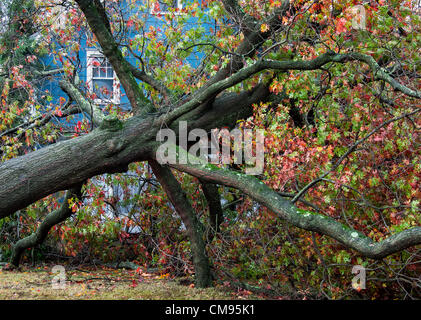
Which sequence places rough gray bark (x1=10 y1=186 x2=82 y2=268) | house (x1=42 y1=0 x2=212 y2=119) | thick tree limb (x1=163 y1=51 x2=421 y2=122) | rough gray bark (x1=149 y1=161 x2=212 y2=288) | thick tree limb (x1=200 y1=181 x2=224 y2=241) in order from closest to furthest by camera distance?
thick tree limb (x1=163 y1=51 x2=421 y2=122), rough gray bark (x1=149 y1=161 x2=212 y2=288), rough gray bark (x1=10 y1=186 x2=82 y2=268), thick tree limb (x1=200 y1=181 x2=224 y2=241), house (x1=42 y1=0 x2=212 y2=119)

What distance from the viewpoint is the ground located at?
6668 millimetres

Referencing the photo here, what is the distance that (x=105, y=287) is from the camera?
7.33m

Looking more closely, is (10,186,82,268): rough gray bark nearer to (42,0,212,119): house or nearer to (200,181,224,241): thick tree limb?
(200,181,224,241): thick tree limb

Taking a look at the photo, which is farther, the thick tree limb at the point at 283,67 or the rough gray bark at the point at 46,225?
the rough gray bark at the point at 46,225

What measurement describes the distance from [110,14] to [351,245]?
7.30 meters

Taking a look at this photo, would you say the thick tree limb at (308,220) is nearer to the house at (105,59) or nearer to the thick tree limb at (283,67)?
the thick tree limb at (283,67)

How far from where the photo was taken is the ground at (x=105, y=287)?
263 inches

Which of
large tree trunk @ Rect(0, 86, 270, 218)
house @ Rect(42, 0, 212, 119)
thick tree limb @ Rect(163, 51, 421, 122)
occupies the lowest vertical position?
large tree trunk @ Rect(0, 86, 270, 218)

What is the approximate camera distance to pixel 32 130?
8828 millimetres

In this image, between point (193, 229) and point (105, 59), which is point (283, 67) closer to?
point (193, 229)

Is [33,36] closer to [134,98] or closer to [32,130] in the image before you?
[32,130]

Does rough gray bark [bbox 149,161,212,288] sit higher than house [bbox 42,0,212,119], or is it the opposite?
house [bbox 42,0,212,119]

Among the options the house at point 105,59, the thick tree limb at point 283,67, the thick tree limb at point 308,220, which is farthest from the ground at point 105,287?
the house at point 105,59

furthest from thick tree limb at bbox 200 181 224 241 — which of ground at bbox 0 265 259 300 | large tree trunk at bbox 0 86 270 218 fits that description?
large tree trunk at bbox 0 86 270 218
